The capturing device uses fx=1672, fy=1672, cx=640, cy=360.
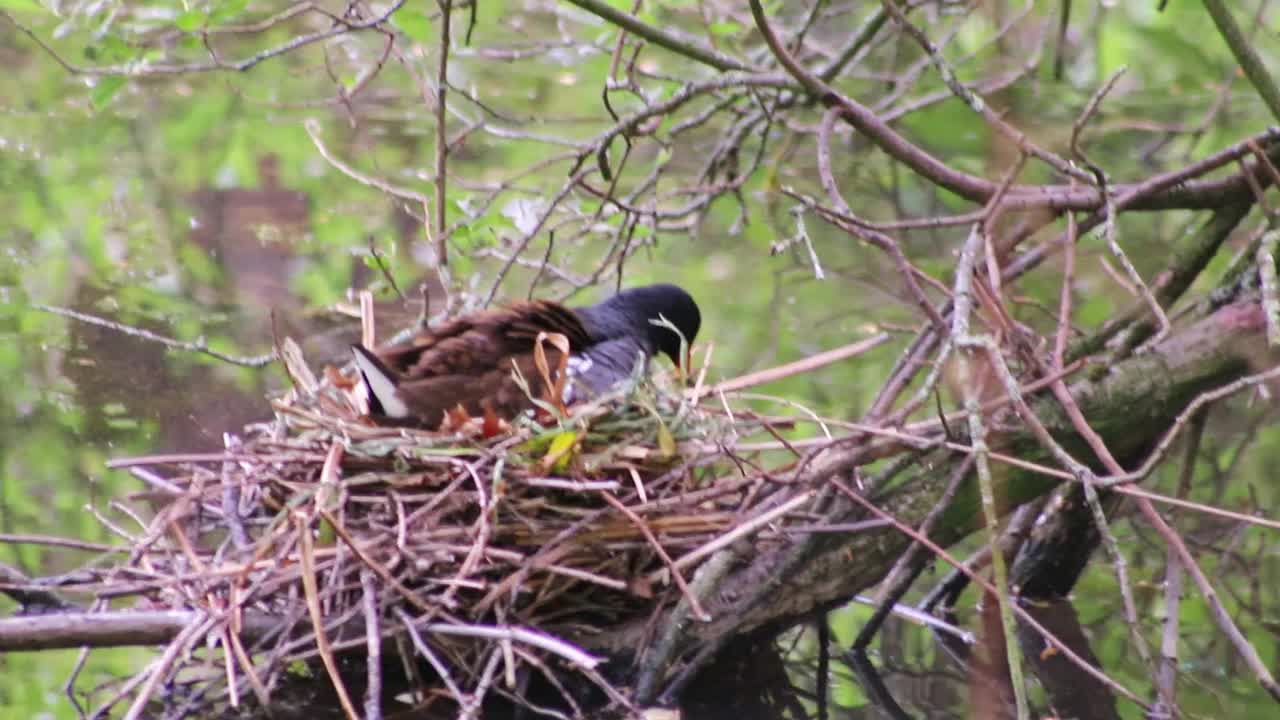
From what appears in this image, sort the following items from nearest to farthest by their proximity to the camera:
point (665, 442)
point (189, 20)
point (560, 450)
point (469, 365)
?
point (560, 450) → point (665, 442) → point (469, 365) → point (189, 20)

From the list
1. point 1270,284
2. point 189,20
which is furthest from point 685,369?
point 189,20

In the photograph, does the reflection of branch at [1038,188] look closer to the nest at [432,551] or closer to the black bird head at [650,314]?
the nest at [432,551]

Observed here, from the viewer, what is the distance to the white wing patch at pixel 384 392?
10.2 feet

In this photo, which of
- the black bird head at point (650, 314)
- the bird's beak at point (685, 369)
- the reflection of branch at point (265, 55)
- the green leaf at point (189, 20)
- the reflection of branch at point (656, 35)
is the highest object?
the green leaf at point (189, 20)

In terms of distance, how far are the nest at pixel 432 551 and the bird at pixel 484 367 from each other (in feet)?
0.29

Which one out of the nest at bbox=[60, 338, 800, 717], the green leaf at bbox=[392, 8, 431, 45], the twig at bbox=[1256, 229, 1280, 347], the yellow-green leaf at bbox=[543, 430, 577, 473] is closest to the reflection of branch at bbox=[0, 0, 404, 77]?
the green leaf at bbox=[392, 8, 431, 45]

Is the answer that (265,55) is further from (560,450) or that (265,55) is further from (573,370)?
(560,450)

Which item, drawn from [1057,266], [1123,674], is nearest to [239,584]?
[1123,674]

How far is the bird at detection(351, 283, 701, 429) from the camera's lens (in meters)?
3.16

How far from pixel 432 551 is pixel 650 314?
1.55 m

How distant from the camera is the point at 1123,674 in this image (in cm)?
334

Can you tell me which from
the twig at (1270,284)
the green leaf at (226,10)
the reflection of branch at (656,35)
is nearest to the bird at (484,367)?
the reflection of branch at (656,35)

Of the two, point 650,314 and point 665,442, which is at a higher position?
point 650,314

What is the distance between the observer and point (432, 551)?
2840 millimetres
